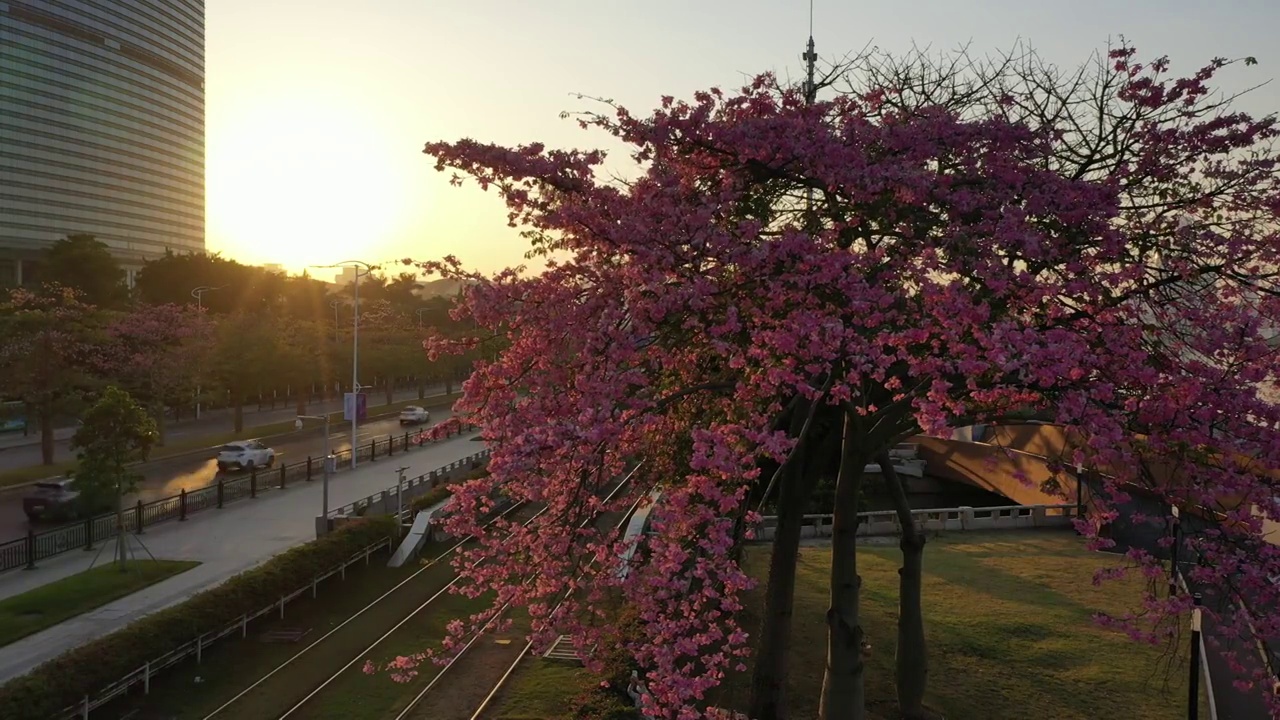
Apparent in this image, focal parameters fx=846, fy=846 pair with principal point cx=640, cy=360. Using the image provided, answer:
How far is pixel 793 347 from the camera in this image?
749 cm

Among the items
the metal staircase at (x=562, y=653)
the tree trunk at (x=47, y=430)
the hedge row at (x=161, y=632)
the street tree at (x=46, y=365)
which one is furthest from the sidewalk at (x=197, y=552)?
the street tree at (x=46, y=365)

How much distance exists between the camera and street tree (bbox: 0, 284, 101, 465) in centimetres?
3481

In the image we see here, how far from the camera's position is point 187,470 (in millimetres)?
37250

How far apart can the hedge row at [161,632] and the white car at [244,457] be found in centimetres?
1478

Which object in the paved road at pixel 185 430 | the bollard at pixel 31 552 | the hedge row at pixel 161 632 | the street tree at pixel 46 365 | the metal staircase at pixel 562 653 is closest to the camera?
the hedge row at pixel 161 632

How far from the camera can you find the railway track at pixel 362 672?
15523 mm

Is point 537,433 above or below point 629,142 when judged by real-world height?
below

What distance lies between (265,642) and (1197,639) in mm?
17890

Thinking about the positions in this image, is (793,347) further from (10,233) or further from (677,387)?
(10,233)

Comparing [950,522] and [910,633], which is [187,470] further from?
[910,633]

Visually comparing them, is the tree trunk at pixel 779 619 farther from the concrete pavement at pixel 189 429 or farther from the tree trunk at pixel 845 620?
the concrete pavement at pixel 189 429

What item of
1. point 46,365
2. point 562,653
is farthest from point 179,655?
point 46,365

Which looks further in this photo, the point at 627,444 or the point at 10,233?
the point at 10,233

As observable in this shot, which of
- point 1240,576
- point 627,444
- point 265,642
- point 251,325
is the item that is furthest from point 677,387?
point 251,325
